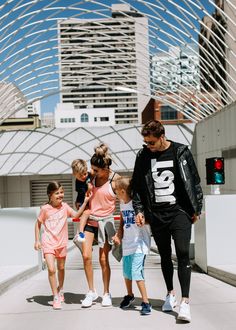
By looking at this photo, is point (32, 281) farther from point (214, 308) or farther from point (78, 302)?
point (214, 308)

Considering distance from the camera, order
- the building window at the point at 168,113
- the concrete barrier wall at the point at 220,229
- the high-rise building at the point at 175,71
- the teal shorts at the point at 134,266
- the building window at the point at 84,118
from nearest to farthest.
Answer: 1. the teal shorts at the point at 134,266
2. the concrete barrier wall at the point at 220,229
3. the high-rise building at the point at 175,71
4. the building window at the point at 168,113
5. the building window at the point at 84,118

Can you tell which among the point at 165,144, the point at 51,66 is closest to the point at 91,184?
the point at 165,144

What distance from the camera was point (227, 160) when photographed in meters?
22.7

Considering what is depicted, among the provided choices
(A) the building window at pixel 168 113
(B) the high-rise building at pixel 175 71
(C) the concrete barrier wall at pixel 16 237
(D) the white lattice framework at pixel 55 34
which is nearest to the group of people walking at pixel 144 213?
(C) the concrete barrier wall at pixel 16 237

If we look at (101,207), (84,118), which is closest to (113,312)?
(101,207)

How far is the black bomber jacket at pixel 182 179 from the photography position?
519cm

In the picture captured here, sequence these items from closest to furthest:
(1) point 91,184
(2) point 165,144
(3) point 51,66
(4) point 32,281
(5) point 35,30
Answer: (2) point 165,144
(1) point 91,184
(4) point 32,281
(5) point 35,30
(3) point 51,66

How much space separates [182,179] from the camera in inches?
204

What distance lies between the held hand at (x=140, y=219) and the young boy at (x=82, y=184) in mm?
902

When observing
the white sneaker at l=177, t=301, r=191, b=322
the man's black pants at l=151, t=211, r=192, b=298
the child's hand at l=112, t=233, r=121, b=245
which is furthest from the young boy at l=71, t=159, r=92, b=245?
the white sneaker at l=177, t=301, r=191, b=322

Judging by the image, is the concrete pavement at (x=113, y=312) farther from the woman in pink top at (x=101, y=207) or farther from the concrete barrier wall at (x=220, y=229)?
the concrete barrier wall at (x=220, y=229)

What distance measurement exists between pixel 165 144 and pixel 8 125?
268 feet

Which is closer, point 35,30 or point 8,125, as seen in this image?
point 35,30

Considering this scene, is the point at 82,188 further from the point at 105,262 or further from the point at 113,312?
the point at 113,312
